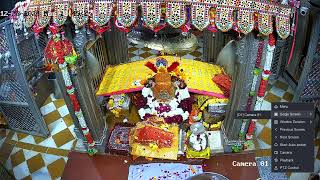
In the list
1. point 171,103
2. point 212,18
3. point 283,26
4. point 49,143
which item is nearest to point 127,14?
point 212,18

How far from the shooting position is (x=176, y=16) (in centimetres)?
431

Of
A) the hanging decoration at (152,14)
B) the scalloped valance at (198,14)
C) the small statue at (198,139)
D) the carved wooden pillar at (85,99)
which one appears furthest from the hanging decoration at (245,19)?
the carved wooden pillar at (85,99)

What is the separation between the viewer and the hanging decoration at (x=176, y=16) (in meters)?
4.30

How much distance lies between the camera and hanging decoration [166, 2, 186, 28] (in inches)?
169

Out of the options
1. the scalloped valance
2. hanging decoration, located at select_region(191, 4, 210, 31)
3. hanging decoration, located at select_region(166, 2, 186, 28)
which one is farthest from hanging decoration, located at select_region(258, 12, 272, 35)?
hanging decoration, located at select_region(166, 2, 186, 28)

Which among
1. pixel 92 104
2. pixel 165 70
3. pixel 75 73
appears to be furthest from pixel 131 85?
pixel 75 73

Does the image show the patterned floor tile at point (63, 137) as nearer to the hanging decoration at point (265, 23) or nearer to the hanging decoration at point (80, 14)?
the hanging decoration at point (80, 14)

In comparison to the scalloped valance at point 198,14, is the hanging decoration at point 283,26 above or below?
below

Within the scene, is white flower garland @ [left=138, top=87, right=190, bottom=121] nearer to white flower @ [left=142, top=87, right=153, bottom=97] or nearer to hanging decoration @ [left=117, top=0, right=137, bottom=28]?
white flower @ [left=142, top=87, right=153, bottom=97]

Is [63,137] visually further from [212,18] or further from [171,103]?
[212,18]

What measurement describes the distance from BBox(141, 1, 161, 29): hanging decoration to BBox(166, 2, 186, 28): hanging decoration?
14 cm

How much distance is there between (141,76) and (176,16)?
322 cm

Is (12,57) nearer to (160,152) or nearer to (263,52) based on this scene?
(160,152)
